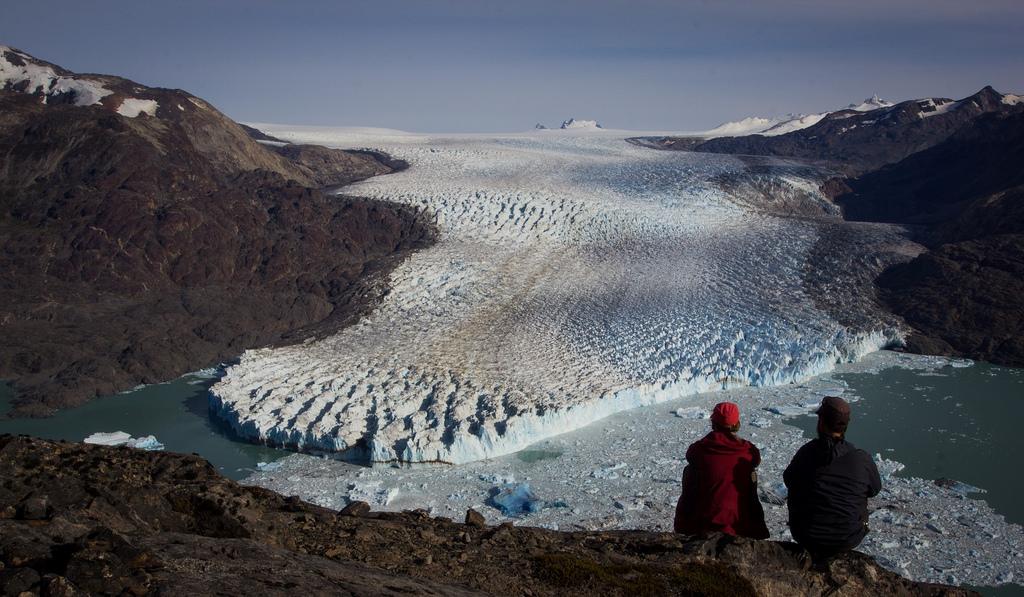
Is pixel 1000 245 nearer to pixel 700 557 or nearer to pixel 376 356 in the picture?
pixel 376 356

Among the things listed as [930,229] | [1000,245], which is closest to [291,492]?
[1000,245]

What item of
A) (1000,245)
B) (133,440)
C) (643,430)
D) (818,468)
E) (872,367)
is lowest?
(133,440)

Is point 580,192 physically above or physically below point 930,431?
above

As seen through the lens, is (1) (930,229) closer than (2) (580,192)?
Yes

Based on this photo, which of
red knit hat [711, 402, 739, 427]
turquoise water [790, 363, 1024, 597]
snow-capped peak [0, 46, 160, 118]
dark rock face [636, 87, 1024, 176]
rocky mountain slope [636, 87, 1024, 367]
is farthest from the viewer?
dark rock face [636, 87, 1024, 176]

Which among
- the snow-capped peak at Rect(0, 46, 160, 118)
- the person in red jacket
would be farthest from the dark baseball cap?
the snow-capped peak at Rect(0, 46, 160, 118)

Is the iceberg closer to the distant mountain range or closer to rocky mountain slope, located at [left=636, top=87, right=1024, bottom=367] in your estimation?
the distant mountain range
